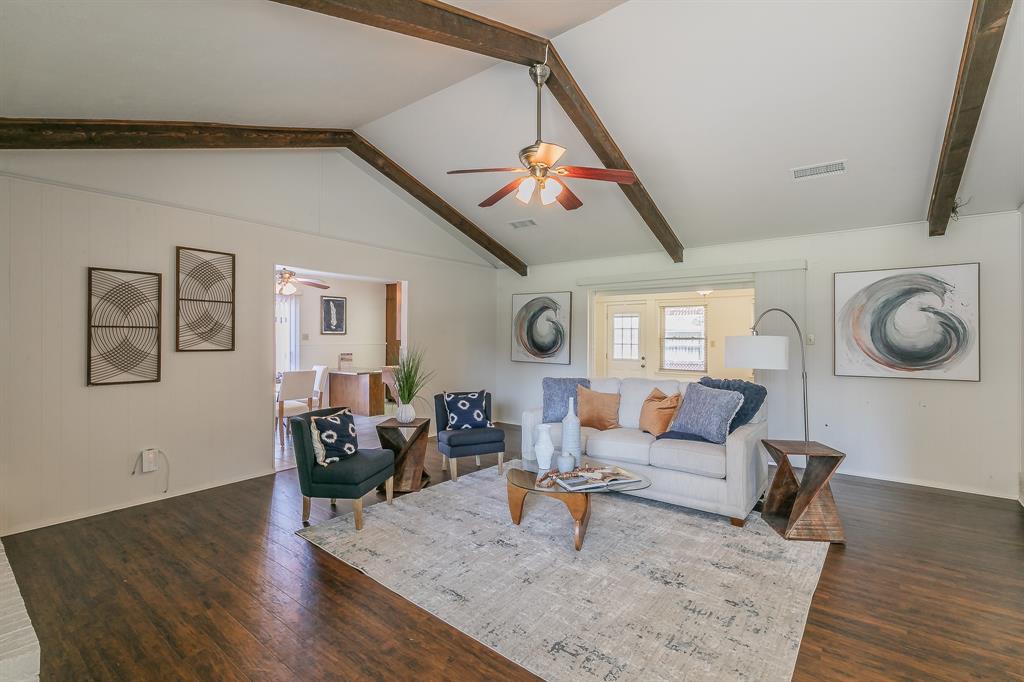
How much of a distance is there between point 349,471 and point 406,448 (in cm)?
91

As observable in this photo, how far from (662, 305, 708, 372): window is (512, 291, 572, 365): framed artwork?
234 cm

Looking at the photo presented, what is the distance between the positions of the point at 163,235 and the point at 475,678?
423cm

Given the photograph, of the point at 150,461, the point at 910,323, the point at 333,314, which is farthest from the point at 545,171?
the point at 333,314

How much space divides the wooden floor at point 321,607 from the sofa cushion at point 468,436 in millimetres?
1544

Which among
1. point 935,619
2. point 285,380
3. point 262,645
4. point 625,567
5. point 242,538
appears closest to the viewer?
point 262,645

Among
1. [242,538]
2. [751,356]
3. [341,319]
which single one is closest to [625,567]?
[751,356]

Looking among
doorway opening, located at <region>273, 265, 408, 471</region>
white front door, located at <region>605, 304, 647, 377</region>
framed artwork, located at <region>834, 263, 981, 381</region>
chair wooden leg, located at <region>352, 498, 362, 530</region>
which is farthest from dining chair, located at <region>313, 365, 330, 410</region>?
framed artwork, located at <region>834, 263, 981, 381</region>

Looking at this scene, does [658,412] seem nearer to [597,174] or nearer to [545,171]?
[597,174]

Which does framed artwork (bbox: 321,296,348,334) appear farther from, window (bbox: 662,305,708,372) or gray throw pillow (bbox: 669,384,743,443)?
gray throw pillow (bbox: 669,384,743,443)

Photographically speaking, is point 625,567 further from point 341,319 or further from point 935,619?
point 341,319

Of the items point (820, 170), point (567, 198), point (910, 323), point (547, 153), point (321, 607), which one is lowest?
point (321, 607)

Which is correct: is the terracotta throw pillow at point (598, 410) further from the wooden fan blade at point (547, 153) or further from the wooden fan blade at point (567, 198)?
the wooden fan blade at point (547, 153)

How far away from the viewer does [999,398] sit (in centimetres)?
413

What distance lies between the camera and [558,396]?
482 cm
